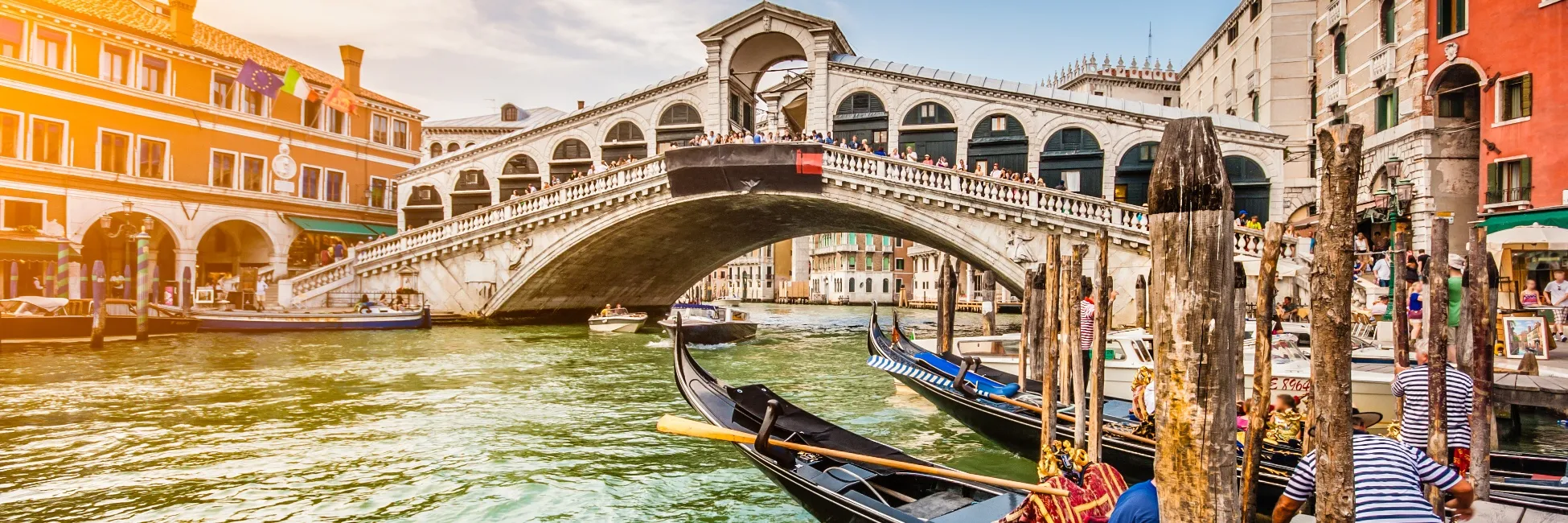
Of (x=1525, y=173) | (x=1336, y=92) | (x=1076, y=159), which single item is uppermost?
(x=1336, y=92)

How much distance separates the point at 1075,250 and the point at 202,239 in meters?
23.7

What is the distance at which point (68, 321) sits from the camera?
560 inches

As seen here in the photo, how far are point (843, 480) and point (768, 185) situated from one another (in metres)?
11.5

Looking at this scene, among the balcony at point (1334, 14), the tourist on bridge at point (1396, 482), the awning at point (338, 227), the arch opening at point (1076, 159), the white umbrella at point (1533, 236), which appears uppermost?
the balcony at point (1334, 14)

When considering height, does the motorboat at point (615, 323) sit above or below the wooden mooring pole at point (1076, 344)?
below

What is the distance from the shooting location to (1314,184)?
1753cm

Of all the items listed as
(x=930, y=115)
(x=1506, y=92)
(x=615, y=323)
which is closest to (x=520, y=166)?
(x=615, y=323)

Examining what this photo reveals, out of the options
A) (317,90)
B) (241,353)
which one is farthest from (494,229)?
(317,90)

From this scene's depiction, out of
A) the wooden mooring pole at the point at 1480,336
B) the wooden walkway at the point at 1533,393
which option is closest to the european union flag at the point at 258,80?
the wooden mooring pole at the point at 1480,336

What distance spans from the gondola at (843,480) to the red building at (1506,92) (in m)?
12.1

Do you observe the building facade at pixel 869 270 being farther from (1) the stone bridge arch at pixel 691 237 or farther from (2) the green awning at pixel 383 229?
(2) the green awning at pixel 383 229

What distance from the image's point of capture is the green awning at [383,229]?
79.0 feet

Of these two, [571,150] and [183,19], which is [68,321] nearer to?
[183,19]

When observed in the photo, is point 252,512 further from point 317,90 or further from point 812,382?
point 317,90
